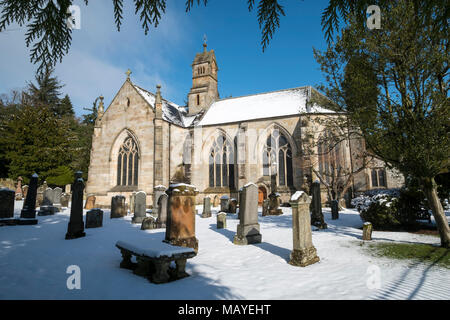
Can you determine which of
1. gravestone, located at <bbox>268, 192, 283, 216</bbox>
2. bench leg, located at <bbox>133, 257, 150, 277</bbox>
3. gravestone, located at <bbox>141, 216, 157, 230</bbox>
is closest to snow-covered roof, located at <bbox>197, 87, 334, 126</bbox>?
gravestone, located at <bbox>268, 192, 283, 216</bbox>

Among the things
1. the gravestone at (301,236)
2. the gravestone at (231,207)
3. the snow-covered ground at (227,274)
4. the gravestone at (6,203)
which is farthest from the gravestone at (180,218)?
the gravestone at (231,207)

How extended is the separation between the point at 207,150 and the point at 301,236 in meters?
19.5

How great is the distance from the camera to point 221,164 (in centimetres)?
2427

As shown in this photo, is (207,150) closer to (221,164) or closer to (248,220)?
(221,164)

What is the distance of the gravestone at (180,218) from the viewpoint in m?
6.76

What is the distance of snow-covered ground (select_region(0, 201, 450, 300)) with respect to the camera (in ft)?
13.3

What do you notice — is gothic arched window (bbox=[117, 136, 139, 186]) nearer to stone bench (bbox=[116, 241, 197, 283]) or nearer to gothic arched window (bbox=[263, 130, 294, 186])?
gothic arched window (bbox=[263, 130, 294, 186])

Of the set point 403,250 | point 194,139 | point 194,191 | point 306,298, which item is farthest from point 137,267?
point 194,139

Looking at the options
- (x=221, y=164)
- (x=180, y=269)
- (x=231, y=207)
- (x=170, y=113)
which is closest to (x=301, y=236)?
(x=180, y=269)

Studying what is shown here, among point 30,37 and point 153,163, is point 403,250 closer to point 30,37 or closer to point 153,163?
point 30,37

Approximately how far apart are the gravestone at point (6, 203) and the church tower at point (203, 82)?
20.9 metres

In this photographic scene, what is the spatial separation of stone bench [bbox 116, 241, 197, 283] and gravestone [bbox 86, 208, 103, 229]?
6.92 meters

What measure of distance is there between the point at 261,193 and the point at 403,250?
15.7 metres

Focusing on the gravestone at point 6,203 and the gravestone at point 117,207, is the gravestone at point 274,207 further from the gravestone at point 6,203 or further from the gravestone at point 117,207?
the gravestone at point 6,203
